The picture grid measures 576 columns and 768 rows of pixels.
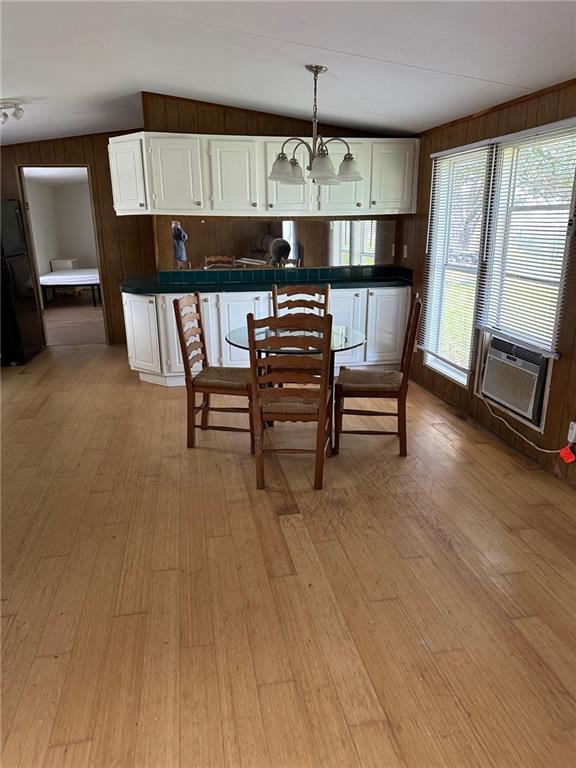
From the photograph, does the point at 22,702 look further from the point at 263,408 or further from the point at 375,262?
the point at 375,262

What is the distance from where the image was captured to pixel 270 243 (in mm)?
→ 5094

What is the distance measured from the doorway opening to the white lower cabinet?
190cm

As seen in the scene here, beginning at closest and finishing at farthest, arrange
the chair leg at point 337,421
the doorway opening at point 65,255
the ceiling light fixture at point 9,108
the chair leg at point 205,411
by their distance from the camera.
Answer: the chair leg at point 337,421
the chair leg at point 205,411
the ceiling light fixture at point 9,108
the doorway opening at point 65,255

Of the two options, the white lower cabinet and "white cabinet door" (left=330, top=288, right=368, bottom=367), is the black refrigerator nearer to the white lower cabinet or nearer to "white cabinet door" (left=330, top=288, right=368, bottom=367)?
the white lower cabinet

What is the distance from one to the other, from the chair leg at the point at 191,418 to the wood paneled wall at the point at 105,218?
3186 mm

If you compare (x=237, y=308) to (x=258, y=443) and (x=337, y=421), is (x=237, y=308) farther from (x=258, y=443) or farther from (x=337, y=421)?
(x=258, y=443)

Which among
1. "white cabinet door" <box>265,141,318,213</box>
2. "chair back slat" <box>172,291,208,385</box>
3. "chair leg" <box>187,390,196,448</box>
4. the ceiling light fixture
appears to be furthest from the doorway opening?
"chair leg" <box>187,390,196,448</box>

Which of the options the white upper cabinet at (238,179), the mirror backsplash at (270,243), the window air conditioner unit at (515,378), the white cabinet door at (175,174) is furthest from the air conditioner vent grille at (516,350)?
A: the white cabinet door at (175,174)

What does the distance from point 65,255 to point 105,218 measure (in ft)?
18.6

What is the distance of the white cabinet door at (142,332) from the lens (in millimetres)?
4730

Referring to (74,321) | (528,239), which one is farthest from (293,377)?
(74,321)

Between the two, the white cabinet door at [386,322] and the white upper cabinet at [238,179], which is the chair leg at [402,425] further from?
the white upper cabinet at [238,179]

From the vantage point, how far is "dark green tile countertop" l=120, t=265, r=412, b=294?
4777mm

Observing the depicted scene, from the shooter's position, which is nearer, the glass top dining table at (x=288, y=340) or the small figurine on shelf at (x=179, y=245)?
the glass top dining table at (x=288, y=340)
